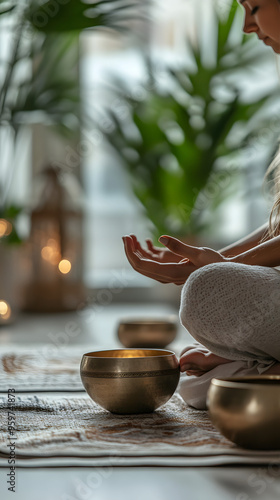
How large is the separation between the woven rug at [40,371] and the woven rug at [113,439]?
197 mm

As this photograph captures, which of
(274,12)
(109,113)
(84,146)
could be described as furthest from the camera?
(84,146)

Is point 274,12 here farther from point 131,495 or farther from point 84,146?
point 84,146

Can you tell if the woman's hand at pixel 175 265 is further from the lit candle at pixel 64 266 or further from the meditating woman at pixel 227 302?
the lit candle at pixel 64 266

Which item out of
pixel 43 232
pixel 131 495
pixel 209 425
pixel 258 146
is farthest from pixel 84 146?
pixel 131 495

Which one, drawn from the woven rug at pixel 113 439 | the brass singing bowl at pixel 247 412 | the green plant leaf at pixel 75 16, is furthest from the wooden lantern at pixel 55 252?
the brass singing bowl at pixel 247 412

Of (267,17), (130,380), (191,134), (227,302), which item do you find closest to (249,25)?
(267,17)

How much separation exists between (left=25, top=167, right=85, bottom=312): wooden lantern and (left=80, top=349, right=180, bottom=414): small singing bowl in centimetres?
235

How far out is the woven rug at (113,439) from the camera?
799 millimetres

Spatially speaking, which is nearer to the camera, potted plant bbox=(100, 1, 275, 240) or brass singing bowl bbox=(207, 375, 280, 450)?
brass singing bowl bbox=(207, 375, 280, 450)

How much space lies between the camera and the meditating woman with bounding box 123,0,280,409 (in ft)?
3.26

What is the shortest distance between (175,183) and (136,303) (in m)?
1.09

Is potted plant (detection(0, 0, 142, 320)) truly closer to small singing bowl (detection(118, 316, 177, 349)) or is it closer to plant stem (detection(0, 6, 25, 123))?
plant stem (detection(0, 6, 25, 123))

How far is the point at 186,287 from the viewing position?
3.40 ft

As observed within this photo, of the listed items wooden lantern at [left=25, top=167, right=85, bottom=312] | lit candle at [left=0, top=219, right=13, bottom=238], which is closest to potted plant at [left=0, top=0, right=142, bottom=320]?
lit candle at [left=0, top=219, right=13, bottom=238]
